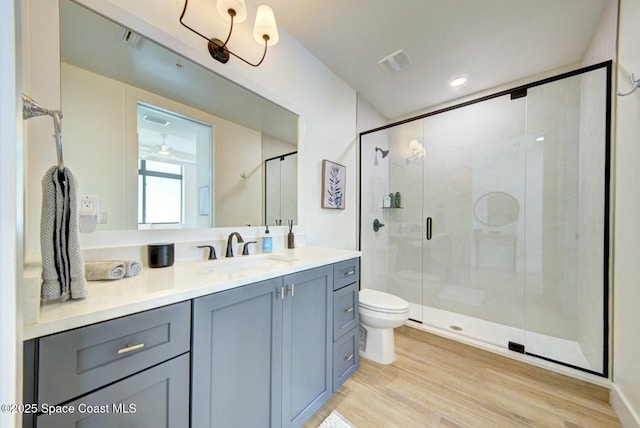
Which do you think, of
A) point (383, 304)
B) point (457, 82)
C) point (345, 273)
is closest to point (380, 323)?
point (383, 304)

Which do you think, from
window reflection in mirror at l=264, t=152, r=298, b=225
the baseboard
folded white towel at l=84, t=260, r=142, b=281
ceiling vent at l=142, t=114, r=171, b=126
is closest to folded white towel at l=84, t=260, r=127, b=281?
folded white towel at l=84, t=260, r=142, b=281

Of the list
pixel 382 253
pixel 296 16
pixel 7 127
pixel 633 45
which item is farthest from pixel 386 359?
pixel 296 16

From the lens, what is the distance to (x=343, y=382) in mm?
1471

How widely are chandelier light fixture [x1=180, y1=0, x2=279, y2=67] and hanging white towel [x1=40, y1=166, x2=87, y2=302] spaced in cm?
108

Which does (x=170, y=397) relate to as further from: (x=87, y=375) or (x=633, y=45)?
(x=633, y=45)

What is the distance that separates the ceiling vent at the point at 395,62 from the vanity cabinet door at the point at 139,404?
95.2 inches

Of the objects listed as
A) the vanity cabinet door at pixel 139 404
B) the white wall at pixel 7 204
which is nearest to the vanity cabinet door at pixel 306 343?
the vanity cabinet door at pixel 139 404

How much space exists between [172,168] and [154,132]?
0.63 feet

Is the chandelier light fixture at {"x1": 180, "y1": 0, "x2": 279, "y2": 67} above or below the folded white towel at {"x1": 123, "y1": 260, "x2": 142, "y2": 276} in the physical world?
above

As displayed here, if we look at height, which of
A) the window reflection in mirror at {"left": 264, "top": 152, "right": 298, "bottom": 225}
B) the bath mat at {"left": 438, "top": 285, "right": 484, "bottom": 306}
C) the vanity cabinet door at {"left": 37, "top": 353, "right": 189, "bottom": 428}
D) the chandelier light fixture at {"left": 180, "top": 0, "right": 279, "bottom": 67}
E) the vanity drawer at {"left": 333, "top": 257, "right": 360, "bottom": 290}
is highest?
the chandelier light fixture at {"left": 180, "top": 0, "right": 279, "bottom": 67}

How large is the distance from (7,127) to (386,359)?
213 centimetres

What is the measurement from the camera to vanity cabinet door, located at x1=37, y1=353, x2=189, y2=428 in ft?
1.85

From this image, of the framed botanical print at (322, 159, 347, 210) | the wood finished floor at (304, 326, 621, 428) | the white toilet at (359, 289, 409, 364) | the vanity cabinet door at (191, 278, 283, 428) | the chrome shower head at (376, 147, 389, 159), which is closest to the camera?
the vanity cabinet door at (191, 278, 283, 428)

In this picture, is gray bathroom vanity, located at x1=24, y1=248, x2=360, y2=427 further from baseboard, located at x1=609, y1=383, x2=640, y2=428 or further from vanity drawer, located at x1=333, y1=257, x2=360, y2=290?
baseboard, located at x1=609, y1=383, x2=640, y2=428
